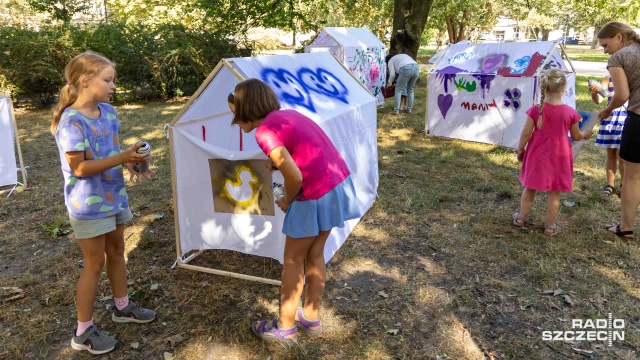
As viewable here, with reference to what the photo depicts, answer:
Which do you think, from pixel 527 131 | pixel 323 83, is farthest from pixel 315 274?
pixel 527 131

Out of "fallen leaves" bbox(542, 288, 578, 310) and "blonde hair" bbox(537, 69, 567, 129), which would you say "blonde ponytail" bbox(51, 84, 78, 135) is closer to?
"fallen leaves" bbox(542, 288, 578, 310)

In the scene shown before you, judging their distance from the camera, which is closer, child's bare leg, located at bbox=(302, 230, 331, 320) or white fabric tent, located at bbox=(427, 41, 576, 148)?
child's bare leg, located at bbox=(302, 230, 331, 320)

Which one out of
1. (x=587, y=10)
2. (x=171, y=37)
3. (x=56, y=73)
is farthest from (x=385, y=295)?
(x=587, y=10)

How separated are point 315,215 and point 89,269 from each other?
1339 mm

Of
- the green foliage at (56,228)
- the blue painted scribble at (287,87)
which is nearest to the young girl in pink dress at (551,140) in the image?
the blue painted scribble at (287,87)

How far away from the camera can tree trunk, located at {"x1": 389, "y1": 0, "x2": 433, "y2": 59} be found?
12.6 m

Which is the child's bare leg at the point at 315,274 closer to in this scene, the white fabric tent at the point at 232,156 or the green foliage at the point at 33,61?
the white fabric tent at the point at 232,156

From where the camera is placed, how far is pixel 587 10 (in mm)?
15609

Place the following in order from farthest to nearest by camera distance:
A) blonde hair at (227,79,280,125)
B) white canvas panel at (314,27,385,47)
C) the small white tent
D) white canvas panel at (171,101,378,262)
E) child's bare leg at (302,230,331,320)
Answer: white canvas panel at (314,27,385,47)
the small white tent
white canvas panel at (171,101,378,262)
child's bare leg at (302,230,331,320)
blonde hair at (227,79,280,125)

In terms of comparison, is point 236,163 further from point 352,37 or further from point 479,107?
point 352,37

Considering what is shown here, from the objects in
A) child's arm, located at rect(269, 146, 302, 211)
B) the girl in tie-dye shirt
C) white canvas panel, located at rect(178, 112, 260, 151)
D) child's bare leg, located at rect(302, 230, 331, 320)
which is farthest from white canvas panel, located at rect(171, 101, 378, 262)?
child's arm, located at rect(269, 146, 302, 211)

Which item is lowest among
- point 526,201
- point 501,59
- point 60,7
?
point 526,201

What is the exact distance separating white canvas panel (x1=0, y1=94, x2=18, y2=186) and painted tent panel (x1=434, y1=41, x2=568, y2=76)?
623 cm

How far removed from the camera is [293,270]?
99.3 inches
